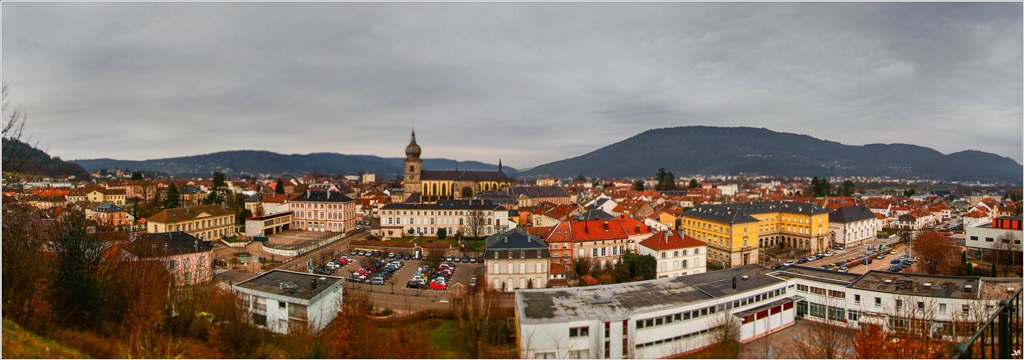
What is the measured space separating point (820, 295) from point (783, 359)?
7.18 meters

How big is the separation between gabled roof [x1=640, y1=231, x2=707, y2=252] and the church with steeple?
160 feet

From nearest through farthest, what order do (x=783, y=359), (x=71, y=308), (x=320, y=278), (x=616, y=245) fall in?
(x=71, y=308)
(x=783, y=359)
(x=320, y=278)
(x=616, y=245)

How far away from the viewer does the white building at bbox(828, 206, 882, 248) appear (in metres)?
44.9

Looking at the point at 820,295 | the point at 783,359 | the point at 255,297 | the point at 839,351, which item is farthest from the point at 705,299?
the point at 255,297

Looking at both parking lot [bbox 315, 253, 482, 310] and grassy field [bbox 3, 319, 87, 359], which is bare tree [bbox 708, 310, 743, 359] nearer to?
parking lot [bbox 315, 253, 482, 310]

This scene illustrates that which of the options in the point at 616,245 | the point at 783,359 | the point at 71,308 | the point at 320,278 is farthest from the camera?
the point at 616,245

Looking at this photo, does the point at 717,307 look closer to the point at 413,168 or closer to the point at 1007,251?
the point at 1007,251

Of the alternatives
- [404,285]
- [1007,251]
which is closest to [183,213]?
[404,285]

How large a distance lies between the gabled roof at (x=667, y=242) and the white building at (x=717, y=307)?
6.29m

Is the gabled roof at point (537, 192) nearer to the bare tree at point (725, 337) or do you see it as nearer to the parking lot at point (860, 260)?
the parking lot at point (860, 260)

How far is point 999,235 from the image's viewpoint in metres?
33.0

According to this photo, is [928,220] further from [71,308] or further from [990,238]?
[71,308]

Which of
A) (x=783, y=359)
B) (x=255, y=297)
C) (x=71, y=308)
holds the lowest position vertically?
(x=783, y=359)

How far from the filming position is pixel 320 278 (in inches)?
879
